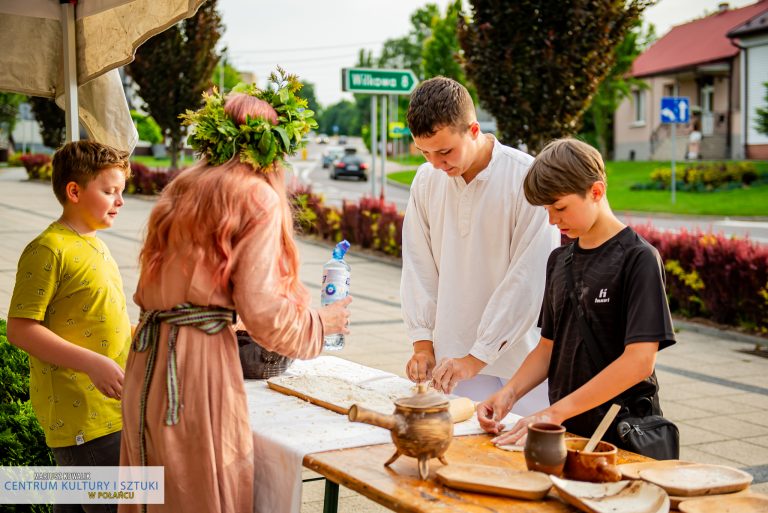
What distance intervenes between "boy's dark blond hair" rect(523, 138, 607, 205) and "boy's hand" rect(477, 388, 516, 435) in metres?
0.68

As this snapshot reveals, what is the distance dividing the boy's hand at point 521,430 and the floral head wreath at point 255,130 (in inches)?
41.8

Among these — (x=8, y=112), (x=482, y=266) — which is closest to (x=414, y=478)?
(x=482, y=266)

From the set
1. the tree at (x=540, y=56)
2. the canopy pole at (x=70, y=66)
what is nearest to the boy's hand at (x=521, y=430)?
the canopy pole at (x=70, y=66)

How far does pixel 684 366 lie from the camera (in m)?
8.30

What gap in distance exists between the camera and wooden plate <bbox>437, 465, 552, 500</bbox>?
213 cm

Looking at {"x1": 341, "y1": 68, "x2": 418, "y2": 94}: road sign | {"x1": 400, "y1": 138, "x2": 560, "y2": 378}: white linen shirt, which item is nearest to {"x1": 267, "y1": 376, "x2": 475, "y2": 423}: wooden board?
{"x1": 400, "y1": 138, "x2": 560, "y2": 378}: white linen shirt

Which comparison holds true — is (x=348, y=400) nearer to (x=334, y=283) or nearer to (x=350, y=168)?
(x=334, y=283)

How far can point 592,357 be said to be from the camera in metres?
2.74

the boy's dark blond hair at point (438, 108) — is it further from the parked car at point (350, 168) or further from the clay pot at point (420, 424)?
the parked car at point (350, 168)

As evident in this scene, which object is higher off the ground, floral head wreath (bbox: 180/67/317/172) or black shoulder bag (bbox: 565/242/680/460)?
floral head wreath (bbox: 180/67/317/172)

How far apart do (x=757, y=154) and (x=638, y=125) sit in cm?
1084

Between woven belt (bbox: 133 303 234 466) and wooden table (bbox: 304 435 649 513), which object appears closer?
wooden table (bbox: 304 435 649 513)

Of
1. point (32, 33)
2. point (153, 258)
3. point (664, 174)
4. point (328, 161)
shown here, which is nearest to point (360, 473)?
point (153, 258)

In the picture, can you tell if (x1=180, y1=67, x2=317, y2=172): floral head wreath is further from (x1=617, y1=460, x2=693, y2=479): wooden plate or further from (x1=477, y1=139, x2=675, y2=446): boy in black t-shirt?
(x1=617, y1=460, x2=693, y2=479): wooden plate
